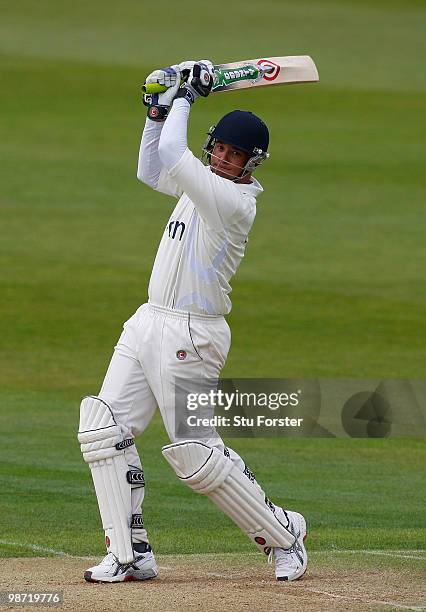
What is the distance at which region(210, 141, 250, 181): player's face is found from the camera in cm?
634

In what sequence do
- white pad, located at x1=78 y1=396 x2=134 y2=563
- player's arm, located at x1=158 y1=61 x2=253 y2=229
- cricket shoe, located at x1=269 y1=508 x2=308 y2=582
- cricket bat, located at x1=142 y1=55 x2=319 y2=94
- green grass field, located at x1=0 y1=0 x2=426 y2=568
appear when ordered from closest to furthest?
player's arm, located at x1=158 y1=61 x2=253 y2=229 → white pad, located at x1=78 y1=396 x2=134 y2=563 → cricket shoe, located at x1=269 y1=508 x2=308 y2=582 → cricket bat, located at x1=142 y1=55 x2=319 y2=94 → green grass field, located at x1=0 y1=0 x2=426 y2=568

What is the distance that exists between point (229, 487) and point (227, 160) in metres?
1.48

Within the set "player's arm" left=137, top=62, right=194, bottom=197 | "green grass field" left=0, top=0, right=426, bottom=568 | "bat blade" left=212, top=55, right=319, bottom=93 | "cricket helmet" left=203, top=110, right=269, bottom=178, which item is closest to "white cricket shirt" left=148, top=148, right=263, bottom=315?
"cricket helmet" left=203, top=110, right=269, bottom=178

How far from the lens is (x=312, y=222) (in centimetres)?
2248

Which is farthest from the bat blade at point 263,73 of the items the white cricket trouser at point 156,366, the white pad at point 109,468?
the white pad at point 109,468

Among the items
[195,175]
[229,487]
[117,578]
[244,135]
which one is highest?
[244,135]

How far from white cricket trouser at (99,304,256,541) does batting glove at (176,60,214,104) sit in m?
0.97

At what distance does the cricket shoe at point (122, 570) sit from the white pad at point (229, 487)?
0.42 meters

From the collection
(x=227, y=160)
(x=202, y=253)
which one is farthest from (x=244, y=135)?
(x=202, y=253)

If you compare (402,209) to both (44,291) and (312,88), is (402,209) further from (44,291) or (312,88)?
(312,88)

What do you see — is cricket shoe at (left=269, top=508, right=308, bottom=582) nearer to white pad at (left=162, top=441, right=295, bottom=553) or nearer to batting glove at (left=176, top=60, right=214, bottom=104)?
white pad at (left=162, top=441, right=295, bottom=553)

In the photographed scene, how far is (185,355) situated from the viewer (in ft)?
20.3

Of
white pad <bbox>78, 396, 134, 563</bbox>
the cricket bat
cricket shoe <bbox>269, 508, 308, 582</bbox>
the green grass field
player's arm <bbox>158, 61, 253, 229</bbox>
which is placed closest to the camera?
player's arm <bbox>158, 61, 253, 229</bbox>

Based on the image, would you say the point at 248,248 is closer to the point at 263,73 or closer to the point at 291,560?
the point at 263,73
